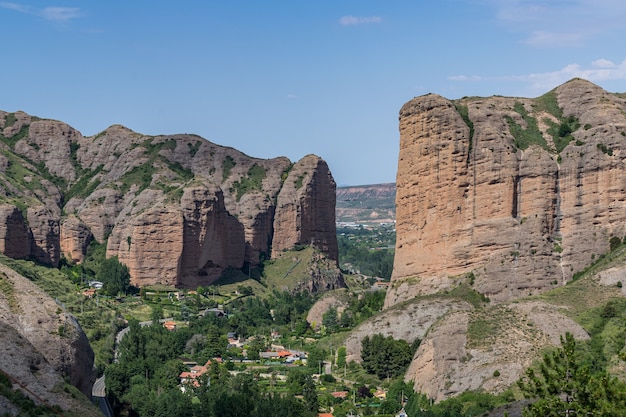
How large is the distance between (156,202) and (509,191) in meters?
71.6

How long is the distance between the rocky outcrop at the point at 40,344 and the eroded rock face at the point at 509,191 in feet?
138

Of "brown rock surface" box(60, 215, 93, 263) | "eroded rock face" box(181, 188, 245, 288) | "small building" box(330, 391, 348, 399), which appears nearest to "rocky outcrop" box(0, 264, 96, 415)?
"small building" box(330, 391, 348, 399)

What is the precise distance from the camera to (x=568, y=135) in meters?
104

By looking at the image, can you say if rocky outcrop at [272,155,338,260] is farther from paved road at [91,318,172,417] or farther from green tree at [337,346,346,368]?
green tree at [337,346,346,368]

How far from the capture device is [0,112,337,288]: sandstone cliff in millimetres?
154250

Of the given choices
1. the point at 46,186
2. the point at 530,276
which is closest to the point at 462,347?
the point at 530,276

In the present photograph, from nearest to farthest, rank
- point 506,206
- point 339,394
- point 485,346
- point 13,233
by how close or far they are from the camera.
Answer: point 485,346
point 339,394
point 506,206
point 13,233

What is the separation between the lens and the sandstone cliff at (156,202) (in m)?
154

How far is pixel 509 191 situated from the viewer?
3999 inches

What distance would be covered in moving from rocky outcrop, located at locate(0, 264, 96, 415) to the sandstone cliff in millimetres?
77904

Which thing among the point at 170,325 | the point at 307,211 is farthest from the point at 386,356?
the point at 307,211

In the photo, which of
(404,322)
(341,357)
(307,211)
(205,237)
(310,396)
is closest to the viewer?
(310,396)

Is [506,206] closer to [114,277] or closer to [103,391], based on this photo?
[103,391]

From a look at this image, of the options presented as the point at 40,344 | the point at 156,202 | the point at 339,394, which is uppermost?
the point at 156,202
